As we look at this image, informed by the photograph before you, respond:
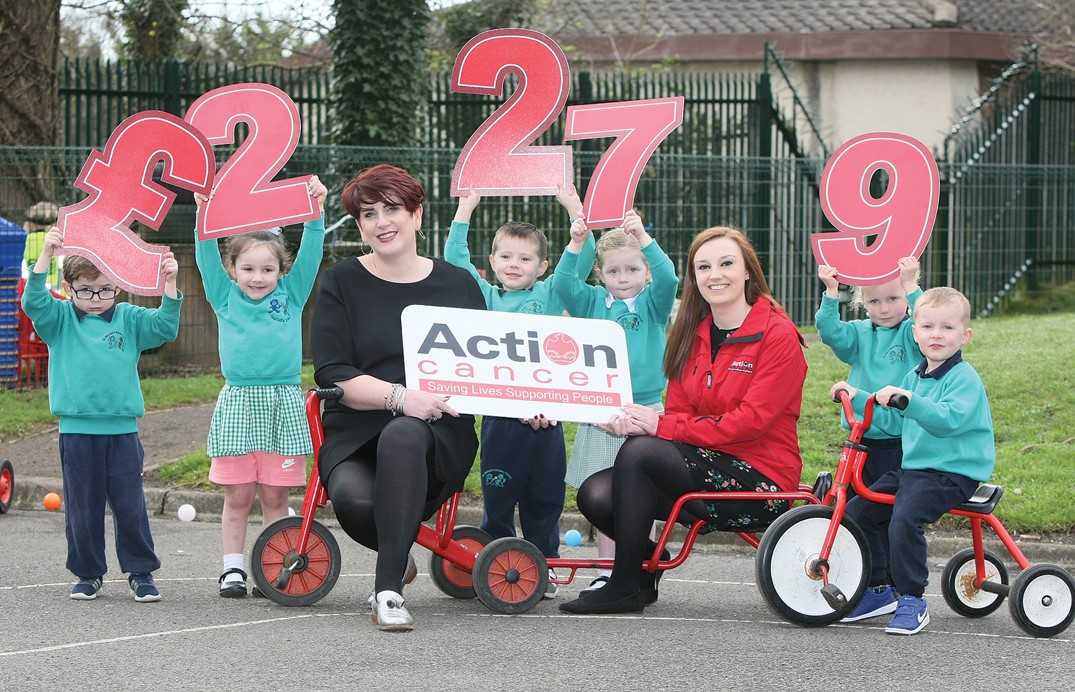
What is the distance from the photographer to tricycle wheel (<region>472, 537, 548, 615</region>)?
6504 mm

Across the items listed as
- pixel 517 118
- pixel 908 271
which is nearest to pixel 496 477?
pixel 517 118

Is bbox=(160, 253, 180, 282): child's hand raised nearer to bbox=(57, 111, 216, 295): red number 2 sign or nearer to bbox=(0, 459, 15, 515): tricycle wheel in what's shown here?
bbox=(57, 111, 216, 295): red number 2 sign

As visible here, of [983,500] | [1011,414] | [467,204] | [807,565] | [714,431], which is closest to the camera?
[807,565]

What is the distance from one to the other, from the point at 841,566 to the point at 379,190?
91.0 inches

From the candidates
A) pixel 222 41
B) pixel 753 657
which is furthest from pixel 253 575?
pixel 222 41

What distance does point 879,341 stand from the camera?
6.94 metres

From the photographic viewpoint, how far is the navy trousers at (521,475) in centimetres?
702

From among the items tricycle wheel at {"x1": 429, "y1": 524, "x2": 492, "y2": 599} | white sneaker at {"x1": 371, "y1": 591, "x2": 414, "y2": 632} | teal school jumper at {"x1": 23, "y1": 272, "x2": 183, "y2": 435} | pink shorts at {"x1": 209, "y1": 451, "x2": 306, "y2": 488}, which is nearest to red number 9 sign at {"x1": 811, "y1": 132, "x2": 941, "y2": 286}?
tricycle wheel at {"x1": 429, "y1": 524, "x2": 492, "y2": 599}

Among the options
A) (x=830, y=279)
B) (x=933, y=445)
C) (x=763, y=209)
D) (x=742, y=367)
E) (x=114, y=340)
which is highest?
(x=763, y=209)

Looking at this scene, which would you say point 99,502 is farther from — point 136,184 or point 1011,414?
point 1011,414

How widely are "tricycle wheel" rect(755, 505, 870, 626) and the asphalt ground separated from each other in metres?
0.10

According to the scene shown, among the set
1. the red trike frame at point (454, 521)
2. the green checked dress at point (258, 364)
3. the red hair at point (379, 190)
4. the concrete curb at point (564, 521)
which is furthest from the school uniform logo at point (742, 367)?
the concrete curb at point (564, 521)

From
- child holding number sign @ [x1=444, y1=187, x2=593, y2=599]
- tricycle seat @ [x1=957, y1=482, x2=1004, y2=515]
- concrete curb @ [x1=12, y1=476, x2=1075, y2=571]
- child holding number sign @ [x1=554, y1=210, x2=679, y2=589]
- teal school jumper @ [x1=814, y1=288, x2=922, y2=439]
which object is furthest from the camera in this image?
concrete curb @ [x1=12, y1=476, x2=1075, y2=571]

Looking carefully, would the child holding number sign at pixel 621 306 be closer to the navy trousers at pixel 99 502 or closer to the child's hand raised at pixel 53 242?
the navy trousers at pixel 99 502
